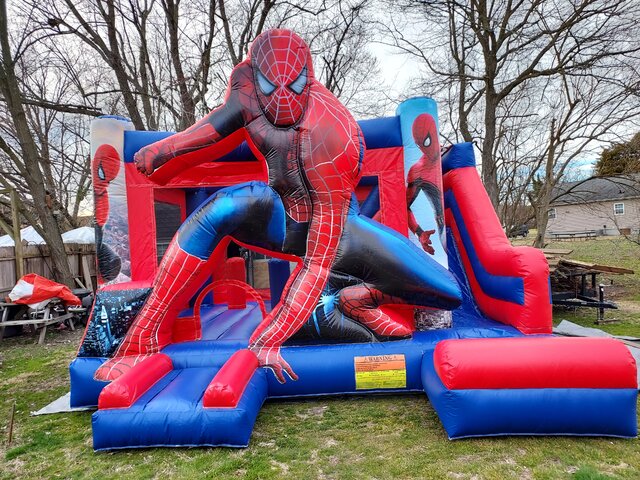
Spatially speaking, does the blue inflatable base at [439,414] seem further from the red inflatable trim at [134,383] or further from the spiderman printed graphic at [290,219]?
the spiderman printed graphic at [290,219]

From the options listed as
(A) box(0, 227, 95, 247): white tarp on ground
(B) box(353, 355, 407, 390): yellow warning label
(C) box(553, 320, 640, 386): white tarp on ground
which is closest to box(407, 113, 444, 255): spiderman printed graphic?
(B) box(353, 355, 407, 390): yellow warning label

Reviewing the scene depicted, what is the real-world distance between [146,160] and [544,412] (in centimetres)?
330

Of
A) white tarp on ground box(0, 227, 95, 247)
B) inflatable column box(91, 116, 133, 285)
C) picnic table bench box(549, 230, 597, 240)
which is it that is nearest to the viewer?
inflatable column box(91, 116, 133, 285)

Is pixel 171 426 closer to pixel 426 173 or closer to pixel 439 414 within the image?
pixel 439 414

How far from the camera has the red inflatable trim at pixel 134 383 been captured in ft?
8.53

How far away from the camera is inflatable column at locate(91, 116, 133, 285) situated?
3.71 meters

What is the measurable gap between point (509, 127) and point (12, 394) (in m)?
10.8

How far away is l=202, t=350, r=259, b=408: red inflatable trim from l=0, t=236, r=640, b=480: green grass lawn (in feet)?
1.01

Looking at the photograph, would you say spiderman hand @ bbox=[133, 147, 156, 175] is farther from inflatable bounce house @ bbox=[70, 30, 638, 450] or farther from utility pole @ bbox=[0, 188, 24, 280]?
utility pole @ bbox=[0, 188, 24, 280]

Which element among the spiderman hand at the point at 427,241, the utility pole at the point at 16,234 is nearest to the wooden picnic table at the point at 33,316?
the utility pole at the point at 16,234

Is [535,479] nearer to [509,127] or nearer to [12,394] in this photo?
[12,394]

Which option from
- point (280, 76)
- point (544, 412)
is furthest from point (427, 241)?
point (280, 76)

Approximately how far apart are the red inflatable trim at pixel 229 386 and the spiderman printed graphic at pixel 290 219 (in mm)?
343

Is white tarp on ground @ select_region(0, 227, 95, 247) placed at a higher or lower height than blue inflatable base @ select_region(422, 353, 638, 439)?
higher
